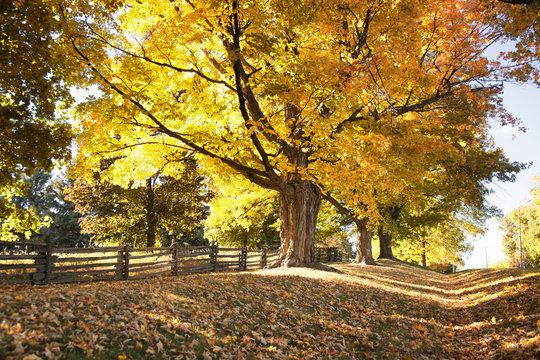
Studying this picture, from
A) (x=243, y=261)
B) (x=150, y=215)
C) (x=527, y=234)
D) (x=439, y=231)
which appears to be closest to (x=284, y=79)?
(x=243, y=261)

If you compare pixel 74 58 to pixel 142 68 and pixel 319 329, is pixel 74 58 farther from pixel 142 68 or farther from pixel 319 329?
pixel 319 329

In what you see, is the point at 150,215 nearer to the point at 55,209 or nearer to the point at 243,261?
the point at 243,261

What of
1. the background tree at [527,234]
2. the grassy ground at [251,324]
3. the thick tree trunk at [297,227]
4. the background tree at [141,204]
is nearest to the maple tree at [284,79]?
the thick tree trunk at [297,227]

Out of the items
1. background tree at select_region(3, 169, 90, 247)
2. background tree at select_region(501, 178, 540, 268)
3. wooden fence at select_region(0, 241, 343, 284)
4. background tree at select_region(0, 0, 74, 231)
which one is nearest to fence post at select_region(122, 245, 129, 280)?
wooden fence at select_region(0, 241, 343, 284)

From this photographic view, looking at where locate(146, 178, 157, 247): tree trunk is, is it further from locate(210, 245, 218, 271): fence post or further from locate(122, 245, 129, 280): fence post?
locate(122, 245, 129, 280): fence post

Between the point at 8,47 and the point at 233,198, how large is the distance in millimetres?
13303

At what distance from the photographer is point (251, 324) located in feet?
20.4

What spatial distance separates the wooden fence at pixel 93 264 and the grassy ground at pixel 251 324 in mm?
3843

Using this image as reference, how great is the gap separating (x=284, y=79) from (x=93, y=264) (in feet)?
28.8

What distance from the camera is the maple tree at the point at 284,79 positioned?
9.34m

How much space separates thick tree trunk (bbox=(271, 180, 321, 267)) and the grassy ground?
14.4 ft

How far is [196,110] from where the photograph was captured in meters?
12.4

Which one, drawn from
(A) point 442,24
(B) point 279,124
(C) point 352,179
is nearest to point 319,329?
(C) point 352,179

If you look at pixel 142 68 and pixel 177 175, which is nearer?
pixel 142 68
